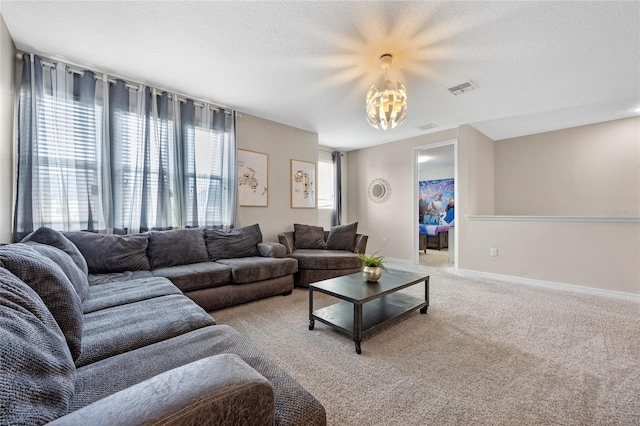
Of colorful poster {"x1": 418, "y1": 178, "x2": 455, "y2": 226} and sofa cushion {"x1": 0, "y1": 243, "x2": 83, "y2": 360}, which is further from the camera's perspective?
colorful poster {"x1": 418, "y1": 178, "x2": 455, "y2": 226}

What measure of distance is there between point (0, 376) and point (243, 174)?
348 centimetres

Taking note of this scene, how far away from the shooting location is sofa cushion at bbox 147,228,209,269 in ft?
8.96

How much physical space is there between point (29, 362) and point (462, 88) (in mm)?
3760

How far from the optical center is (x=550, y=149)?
454 centimetres

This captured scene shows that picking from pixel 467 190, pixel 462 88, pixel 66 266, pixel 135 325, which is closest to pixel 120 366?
pixel 135 325

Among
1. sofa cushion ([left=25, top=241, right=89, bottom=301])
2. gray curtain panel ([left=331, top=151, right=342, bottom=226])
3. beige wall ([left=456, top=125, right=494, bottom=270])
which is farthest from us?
gray curtain panel ([left=331, top=151, right=342, bottom=226])

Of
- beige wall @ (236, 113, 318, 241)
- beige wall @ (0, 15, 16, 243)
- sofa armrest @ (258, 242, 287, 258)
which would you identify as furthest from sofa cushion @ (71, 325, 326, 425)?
beige wall @ (236, 113, 318, 241)

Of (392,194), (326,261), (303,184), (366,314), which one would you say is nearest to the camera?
(366,314)

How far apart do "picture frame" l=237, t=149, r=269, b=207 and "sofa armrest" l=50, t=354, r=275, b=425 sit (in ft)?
10.8

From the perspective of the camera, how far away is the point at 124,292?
6.13ft

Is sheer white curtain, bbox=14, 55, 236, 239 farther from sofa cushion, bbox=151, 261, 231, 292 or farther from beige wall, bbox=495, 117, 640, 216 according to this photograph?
beige wall, bbox=495, 117, 640, 216

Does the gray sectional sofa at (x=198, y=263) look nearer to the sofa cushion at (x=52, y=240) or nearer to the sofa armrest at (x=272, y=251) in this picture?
the sofa armrest at (x=272, y=251)

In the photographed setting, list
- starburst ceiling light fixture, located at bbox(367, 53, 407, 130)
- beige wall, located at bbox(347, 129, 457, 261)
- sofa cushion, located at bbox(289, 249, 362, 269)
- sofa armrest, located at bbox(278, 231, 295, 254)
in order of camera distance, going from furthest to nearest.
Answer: beige wall, located at bbox(347, 129, 457, 261)
sofa armrest, located at bbox(278, 231, 295, 254)
sofa cushion, located at bbox(289, 249, 362, 269)
starburst ceiling light fixture, located at bbox(367, 53, 407, 130)

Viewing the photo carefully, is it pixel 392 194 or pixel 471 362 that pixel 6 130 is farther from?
pixel 392 194
